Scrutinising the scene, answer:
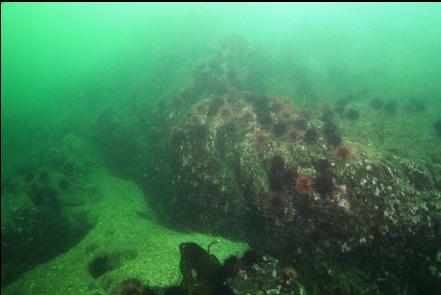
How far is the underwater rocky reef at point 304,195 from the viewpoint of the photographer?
1508cm

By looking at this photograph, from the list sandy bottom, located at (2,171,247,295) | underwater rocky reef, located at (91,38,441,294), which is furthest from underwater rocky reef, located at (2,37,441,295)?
sandy bottom, located at (2,171,247,295)

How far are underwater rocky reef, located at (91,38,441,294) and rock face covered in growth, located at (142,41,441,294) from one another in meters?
0.05

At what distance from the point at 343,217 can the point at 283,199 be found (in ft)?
11.4

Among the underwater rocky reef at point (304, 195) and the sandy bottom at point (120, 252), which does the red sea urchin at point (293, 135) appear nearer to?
the underwater rocky reef at point (304, 195)

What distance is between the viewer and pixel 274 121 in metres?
22.7

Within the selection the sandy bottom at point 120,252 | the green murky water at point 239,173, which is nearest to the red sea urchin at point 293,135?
the green murky water at point 239,173

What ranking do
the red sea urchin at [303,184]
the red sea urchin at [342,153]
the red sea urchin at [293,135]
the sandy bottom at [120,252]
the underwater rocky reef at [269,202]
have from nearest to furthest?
1. the underwater rocky reef at [269,202]
2. the red sea urchin at [303,184]
3. the red sea urchin at [342,153]
4. the sandy bottom at [120,252]
5. the red sea urchin at [293,135]

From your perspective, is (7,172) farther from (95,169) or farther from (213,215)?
(213,215)

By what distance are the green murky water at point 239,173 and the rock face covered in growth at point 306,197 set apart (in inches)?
3.2

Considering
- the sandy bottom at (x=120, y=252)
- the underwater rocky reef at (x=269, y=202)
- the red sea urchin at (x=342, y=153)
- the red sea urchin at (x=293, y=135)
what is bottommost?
the sandy bottom at (x=120, y=252)

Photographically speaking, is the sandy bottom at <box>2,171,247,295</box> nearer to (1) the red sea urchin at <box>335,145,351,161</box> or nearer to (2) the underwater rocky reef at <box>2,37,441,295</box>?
(2) the underwater rocky reef at <box>2,37,441,295</box>

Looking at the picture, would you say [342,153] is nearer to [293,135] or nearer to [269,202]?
[293,135]

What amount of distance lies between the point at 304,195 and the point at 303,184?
72cm

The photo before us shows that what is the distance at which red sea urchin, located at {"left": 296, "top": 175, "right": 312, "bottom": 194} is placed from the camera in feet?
56.0
